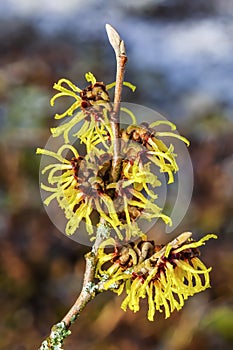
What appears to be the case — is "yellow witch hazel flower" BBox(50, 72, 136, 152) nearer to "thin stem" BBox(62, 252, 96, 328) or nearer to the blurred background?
"thin stem" BBox(62, 252, 96, 328)

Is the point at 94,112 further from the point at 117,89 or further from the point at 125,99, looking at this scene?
the point at 125,99

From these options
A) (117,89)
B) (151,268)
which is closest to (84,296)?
(151,268)

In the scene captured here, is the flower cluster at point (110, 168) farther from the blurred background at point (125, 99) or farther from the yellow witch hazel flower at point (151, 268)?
the blurred background at point (125, 99)

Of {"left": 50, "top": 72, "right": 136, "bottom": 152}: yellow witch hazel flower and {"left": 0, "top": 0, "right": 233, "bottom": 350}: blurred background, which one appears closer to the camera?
{"left": 50, "top": 72, "right": 136, "bottom": 152}: yellow witch hazel flower

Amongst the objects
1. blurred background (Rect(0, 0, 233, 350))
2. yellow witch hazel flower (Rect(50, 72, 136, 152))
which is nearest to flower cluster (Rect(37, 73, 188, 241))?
yellow witch hazel flower (Rect(50, 72, 136, 152))

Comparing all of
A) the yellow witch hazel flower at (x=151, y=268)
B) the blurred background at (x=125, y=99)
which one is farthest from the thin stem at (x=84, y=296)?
the blurred background at (x=125, y=99)

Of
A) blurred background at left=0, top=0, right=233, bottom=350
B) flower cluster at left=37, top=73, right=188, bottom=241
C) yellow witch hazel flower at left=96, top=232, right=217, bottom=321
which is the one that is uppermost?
blurred background at left=0, top=0, right=233, bottom=350

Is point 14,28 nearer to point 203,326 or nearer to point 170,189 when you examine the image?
point 170,189
